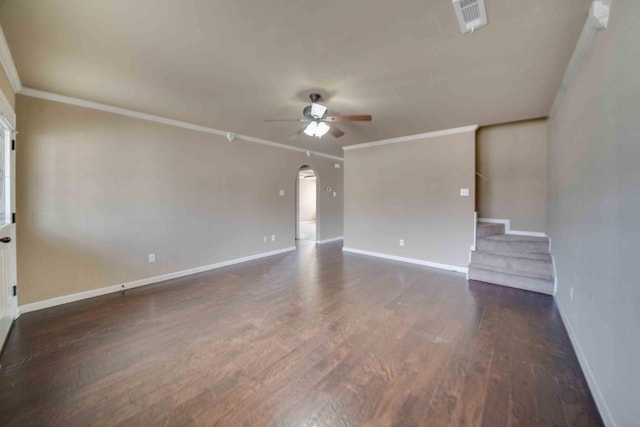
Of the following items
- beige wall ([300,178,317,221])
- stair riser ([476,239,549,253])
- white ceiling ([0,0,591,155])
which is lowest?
stair riser ([476,239,549,253])

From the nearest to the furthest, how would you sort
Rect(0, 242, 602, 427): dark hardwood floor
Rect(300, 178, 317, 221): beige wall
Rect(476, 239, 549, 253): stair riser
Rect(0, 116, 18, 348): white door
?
1. Rect(0, 242, 602, 427): dark hardwood floor
2. Rect(0, 116, 18, 348): white door
3. Rect(476, 239, 549, 253): stair riser
4. Rect(300, 178, 317, 221): beige wall

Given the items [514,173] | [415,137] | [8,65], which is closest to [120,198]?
[8,65]

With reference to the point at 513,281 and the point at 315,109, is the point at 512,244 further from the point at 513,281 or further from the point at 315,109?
the point at 315,109

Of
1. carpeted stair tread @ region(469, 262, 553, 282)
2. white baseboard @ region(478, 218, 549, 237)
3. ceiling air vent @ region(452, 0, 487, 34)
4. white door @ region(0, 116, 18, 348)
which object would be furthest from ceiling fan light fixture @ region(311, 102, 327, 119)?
white baseboard @ region(478, 218, 549, 237)

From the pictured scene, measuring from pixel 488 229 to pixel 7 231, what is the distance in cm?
622

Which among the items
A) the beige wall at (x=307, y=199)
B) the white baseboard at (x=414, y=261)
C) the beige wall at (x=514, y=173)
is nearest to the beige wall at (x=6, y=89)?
the white baseboard at (x=414, y=261)

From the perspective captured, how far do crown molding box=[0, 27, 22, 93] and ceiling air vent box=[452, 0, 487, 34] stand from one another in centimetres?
327

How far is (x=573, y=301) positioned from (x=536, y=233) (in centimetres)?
235

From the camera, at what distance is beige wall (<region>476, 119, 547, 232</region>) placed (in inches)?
162

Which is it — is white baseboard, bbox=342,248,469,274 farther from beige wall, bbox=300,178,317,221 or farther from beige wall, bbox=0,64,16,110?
beige wall, bbox=300,178,317,221

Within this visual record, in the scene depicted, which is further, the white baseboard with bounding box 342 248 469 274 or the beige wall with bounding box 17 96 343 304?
the white baseboard with bounding box 342 248 469 274

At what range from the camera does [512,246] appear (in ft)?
12.9

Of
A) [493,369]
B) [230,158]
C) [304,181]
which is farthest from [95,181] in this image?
[304,181]

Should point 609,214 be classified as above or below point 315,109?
below
